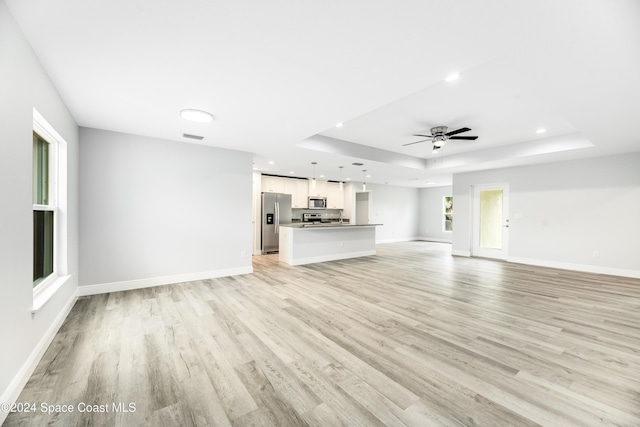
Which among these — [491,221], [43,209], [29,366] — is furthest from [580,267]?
[43,209]

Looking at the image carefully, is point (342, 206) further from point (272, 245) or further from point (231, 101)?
point (231, 101)

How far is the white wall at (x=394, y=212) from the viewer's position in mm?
10820

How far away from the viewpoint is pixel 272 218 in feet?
26.5

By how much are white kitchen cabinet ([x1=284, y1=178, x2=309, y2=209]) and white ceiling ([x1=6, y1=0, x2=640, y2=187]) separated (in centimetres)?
468

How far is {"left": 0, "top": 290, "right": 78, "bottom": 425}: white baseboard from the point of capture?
1601 millimetres

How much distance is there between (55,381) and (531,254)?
8544mm

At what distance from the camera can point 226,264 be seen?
16.6 feet

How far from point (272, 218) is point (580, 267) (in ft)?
25.5

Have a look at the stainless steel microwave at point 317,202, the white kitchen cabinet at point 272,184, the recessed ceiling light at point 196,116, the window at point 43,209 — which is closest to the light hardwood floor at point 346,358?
A: the window at point 43,209

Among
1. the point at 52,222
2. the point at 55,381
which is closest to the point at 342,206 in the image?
the point at 52,222

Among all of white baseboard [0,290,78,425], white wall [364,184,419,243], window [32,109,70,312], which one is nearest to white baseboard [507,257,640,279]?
white wall [364,184,419,243]

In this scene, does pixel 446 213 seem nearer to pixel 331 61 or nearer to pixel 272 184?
pixel 272 184

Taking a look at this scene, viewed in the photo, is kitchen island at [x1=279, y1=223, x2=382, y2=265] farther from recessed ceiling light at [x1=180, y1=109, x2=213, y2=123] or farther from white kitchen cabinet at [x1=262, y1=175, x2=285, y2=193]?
recessed ceiling light at [x1=180, y1=109, x2=213, y2=123]

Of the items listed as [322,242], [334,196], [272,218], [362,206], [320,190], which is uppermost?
[320,190]
